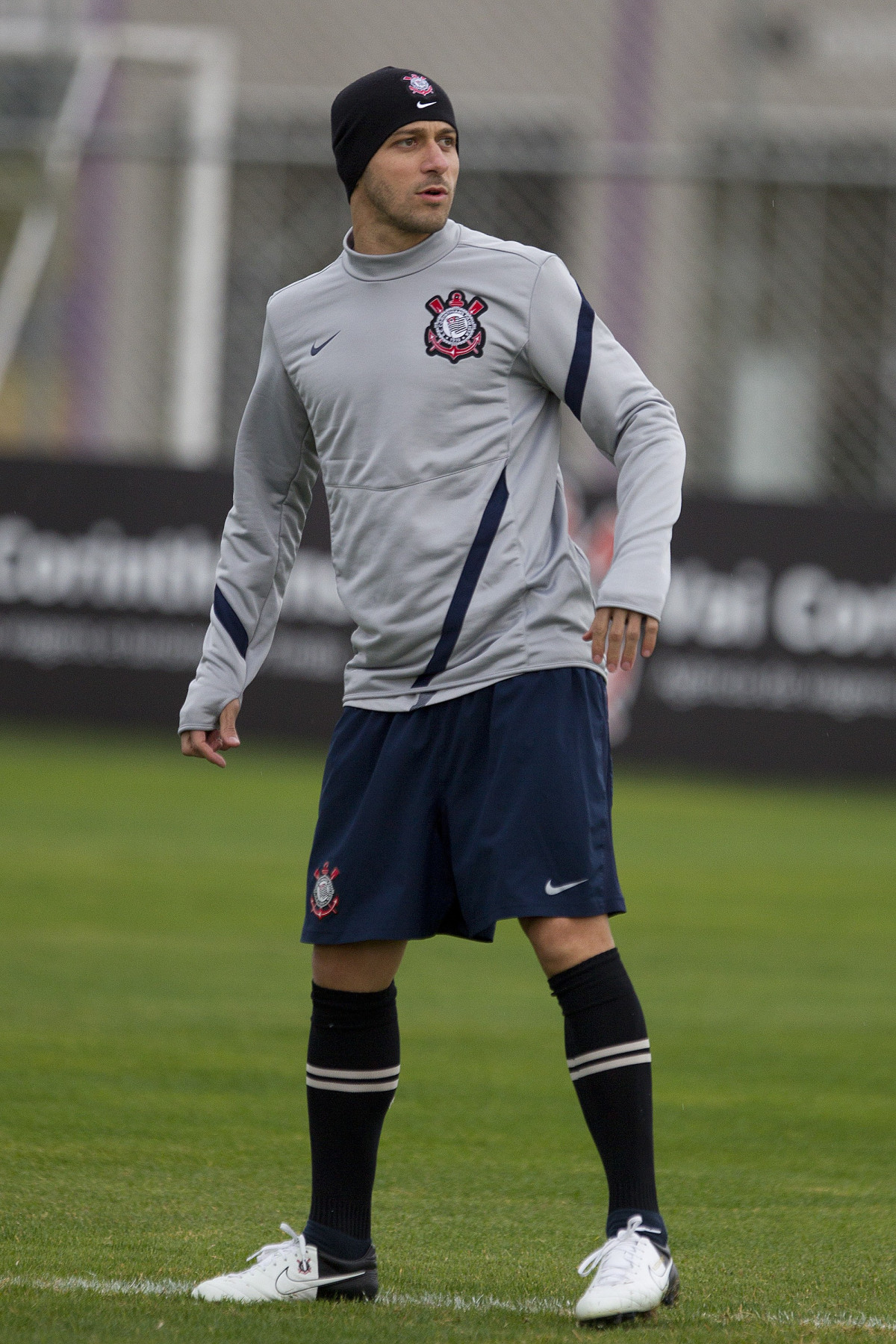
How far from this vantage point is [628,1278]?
3166 mm

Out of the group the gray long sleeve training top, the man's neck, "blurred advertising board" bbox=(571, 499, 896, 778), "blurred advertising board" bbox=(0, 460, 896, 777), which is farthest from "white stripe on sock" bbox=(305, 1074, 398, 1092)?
"blurred advertising board" bbox=(571, 499, 896, 778)

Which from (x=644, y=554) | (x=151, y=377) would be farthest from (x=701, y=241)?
(x=644, y=554)

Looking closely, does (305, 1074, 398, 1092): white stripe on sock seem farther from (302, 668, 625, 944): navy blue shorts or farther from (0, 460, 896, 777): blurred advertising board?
(0, 460, 896, 777): blurred advertising board

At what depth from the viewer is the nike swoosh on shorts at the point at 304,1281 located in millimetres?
3408

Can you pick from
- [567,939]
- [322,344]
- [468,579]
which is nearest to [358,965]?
[567,939]

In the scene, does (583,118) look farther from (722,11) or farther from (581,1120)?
(581,1120)

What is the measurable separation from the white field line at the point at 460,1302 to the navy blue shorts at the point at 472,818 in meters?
0.60

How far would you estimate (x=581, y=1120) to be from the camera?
16.1 feet

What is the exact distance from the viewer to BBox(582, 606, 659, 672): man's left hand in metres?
3.25

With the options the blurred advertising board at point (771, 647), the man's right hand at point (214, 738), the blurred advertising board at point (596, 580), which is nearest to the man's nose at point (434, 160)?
the man's right hand at point (214, 738)

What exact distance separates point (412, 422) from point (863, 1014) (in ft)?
11.0

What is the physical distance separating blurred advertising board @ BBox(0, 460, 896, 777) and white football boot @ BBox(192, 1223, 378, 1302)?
8.23 metres

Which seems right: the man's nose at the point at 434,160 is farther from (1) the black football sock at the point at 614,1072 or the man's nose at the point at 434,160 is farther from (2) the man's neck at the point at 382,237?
(1) the black football sock at the point at 614,1072

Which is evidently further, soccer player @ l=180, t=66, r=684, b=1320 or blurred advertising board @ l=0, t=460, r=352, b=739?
blurred advertising board @ l=0, t=460, r=352, b=739
